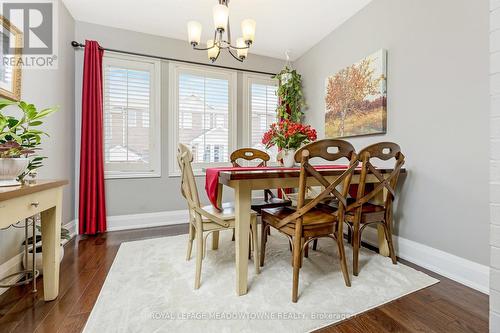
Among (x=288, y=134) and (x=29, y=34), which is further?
(x=29, y=34)

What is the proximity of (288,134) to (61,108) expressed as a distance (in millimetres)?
2511

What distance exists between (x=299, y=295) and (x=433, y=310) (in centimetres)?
79

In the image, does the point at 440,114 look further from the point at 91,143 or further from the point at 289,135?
the point at 91,143

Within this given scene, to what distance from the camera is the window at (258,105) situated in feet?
12.1

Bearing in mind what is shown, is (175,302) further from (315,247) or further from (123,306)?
(315,247)

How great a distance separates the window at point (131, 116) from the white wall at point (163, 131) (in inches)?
4.0

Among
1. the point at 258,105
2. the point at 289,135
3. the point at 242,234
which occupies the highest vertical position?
the point at 258,105

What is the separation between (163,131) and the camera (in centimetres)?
321

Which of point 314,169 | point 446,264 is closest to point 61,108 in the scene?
point 314,169

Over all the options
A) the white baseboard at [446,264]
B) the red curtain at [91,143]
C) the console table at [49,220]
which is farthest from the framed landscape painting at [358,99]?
the red curtain at [91,143]

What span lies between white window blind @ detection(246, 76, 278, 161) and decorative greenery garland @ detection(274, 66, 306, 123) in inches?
8.2

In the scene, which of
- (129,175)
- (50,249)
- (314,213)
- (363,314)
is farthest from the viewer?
(129,175)

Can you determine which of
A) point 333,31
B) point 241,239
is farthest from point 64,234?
point 333,31

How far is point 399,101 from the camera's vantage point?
2176mm
